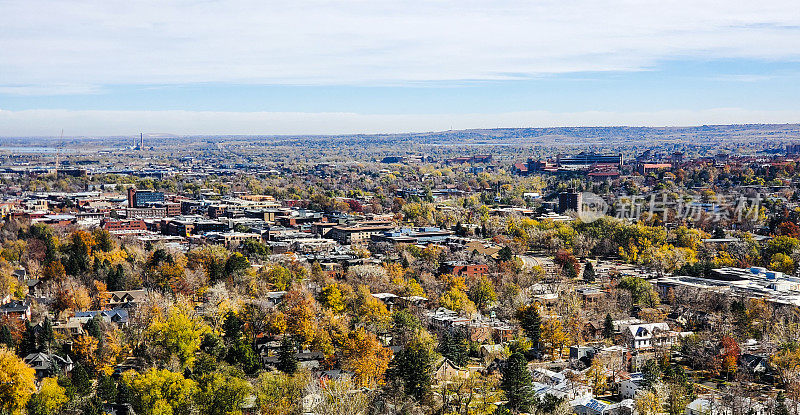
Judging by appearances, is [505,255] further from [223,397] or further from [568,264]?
[223,397]

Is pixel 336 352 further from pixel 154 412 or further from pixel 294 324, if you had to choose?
pixel 154 412

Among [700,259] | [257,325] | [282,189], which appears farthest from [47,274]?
[282,189]

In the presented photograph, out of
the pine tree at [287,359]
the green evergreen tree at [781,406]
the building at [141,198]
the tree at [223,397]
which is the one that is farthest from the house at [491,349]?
the building at [141,198]

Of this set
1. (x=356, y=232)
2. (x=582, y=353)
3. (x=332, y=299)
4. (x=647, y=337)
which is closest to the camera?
(x=582, y=353)

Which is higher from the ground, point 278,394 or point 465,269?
point 278,394

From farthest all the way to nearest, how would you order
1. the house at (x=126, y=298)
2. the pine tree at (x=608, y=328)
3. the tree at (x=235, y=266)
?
the tree at (x=235, y=266) → the house at (x=126, y=298) → the pine tree at (x=608, y=328)

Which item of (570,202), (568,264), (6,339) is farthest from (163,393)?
(570,202)

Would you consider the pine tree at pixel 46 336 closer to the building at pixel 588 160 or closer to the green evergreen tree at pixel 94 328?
the green evergreen tree at pixel 94 328
